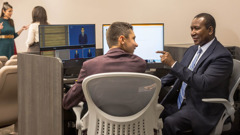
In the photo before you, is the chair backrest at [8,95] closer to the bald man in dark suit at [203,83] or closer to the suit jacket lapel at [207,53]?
the bald man in dark suit at [203,83]

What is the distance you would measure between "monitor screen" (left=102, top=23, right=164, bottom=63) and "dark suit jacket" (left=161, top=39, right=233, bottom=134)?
77 centimetres

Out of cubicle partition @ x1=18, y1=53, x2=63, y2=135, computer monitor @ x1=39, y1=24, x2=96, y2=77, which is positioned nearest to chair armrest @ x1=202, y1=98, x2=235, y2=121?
cubicle partition @ x1=18, y1=53, x2=63, y2=135

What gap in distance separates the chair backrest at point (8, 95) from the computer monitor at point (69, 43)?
1.23 ft

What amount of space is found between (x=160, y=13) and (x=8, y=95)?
2543mm

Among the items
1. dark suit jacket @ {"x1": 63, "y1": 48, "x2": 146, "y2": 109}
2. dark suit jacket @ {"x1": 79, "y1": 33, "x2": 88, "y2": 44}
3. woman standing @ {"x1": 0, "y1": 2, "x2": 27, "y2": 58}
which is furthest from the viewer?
woman standing @ {"x1": 0, "y1": 2, "x2": 27, "y2": 58}

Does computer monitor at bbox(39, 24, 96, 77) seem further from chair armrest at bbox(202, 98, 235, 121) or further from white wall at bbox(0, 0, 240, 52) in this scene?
white wall at bbox(0, 0, 240, 52)

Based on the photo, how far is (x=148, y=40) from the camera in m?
3.03

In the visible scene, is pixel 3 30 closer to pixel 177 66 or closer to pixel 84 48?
pixel 84 48

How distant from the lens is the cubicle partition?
2100 millimetres

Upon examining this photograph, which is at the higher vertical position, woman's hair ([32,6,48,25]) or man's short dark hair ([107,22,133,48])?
woman's hair ([32,6,48,25])

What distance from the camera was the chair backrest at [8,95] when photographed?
2.78 metres

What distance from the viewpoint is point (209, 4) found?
13.7 feet

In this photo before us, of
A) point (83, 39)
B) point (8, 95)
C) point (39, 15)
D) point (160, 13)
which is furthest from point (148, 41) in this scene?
point (39, 15)

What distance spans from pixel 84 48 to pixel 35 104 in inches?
30.3
